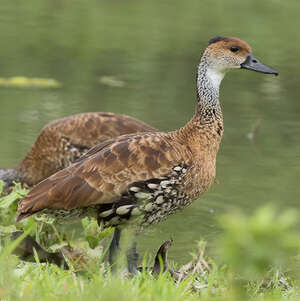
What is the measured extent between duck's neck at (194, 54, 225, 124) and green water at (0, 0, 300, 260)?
47.9 inches

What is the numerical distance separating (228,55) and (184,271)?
1742mm

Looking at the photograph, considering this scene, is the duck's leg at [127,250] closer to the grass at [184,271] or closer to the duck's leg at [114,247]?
the duck's leg at [114,247]

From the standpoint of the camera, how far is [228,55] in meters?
6.35

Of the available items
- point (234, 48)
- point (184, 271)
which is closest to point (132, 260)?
point (184, 271)

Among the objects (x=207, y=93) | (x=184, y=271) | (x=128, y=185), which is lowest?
(x=184, y=271)

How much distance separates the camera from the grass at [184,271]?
215 centimetres

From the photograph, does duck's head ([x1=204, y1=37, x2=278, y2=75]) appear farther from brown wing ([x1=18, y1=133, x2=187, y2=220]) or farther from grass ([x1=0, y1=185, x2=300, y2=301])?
grass ([x1=0, y1=185, x2=300, y2=301])

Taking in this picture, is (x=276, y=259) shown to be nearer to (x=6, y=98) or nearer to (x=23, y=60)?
(x=6, y=98)

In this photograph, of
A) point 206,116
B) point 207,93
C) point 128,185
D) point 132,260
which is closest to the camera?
point 128,185

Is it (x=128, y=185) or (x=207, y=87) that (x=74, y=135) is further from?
(x=128, y=185)

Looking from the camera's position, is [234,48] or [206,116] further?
[234,48]

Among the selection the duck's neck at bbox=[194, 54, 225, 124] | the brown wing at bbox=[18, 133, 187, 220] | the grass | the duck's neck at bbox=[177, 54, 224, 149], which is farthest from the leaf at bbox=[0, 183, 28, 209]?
the duck's neck at bbox=[194, 54, 225, 124]

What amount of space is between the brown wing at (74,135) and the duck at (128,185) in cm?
183

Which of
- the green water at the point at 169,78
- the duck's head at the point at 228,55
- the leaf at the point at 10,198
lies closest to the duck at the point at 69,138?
the green water at the point at 169,78
